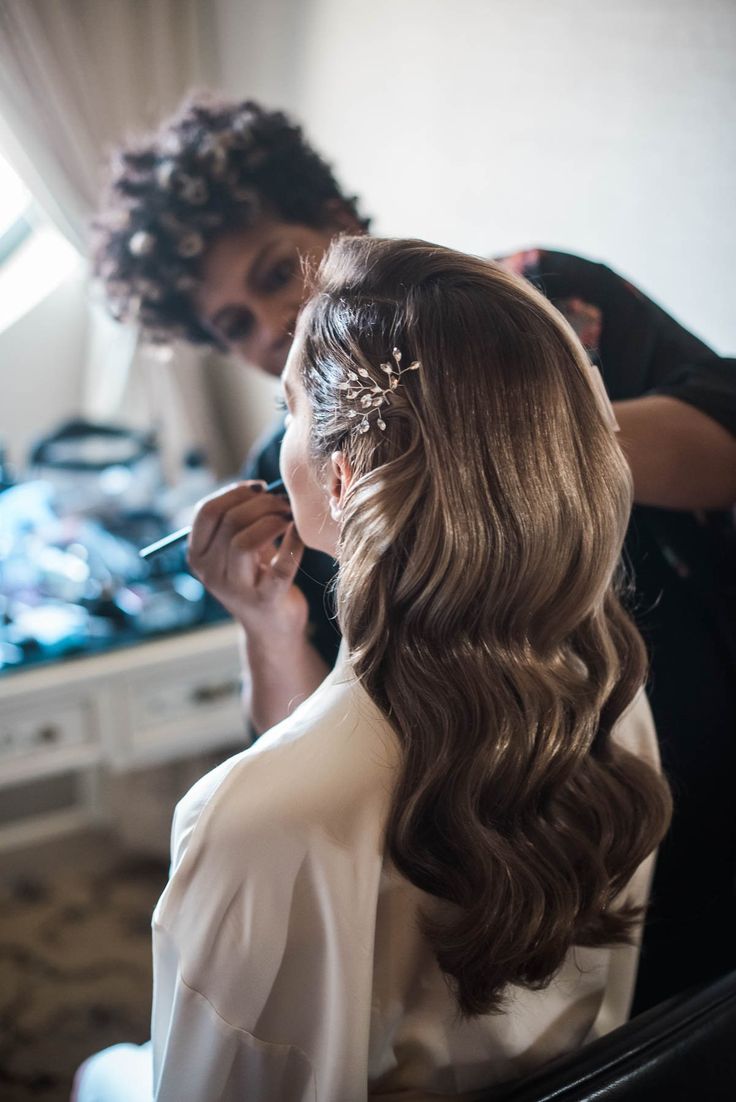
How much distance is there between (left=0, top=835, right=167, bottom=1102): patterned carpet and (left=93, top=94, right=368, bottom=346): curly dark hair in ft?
3.09

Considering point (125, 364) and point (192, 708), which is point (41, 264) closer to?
point (125, 364)

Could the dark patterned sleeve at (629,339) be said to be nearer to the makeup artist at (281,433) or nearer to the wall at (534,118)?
the makeup artist at (281,433)

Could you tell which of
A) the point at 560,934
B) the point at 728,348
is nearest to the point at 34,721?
the point at 560,934

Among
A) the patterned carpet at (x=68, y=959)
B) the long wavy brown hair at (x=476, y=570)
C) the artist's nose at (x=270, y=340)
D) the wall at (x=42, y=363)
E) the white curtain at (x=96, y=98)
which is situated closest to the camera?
the long wavy brown hair at (x=476, y=570)

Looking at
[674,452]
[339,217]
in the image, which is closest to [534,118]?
[339,217]

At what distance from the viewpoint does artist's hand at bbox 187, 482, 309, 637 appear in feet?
2.20

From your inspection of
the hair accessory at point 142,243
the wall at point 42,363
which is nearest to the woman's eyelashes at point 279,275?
the hair accessory at point 142,243

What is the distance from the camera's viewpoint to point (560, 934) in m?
0.60

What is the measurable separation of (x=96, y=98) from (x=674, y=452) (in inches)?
54.5

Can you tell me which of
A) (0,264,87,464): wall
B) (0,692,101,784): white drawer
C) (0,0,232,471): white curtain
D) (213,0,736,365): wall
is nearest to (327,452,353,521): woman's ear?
(213,0,736,365): wall

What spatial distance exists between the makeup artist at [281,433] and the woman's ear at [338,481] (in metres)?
0.08

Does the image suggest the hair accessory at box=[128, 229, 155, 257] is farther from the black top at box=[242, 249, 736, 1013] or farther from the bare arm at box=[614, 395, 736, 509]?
the bare arm at box=[614, 395, 736, 509]

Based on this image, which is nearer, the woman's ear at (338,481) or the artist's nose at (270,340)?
the woman's ear at (338,481)

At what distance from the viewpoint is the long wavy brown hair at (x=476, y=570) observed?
52cm
